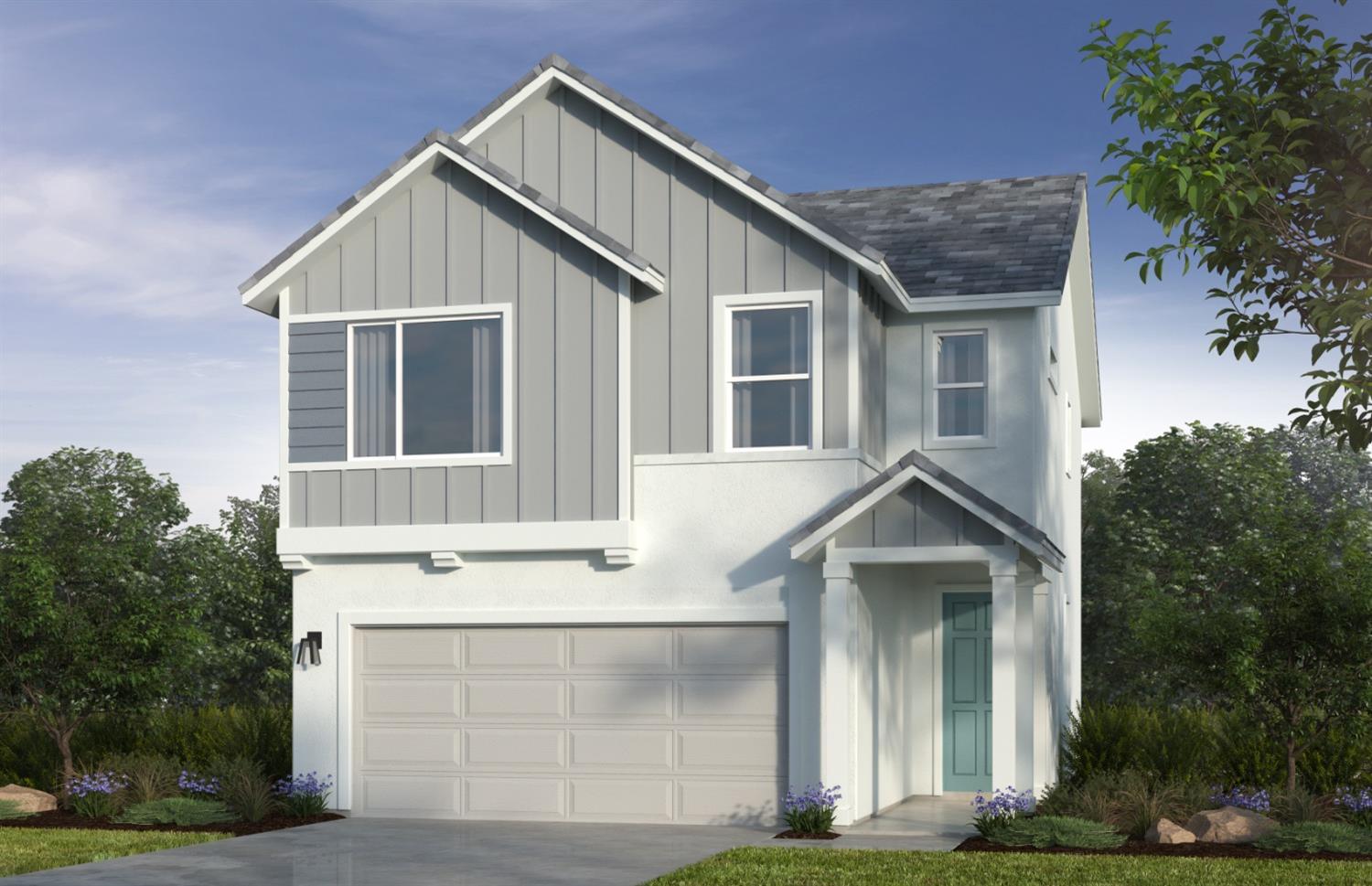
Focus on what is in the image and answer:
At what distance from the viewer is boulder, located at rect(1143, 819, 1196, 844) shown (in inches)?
563

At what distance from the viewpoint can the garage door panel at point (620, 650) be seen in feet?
54.3

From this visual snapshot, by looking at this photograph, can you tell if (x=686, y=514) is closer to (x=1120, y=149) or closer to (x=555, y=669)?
(x=555, y=669)

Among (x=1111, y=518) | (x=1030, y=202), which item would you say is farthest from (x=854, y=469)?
(x=1111, y=518)

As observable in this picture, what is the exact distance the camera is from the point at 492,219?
55.7 ft

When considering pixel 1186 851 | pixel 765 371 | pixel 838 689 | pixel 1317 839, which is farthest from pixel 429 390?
pixel 1317 839

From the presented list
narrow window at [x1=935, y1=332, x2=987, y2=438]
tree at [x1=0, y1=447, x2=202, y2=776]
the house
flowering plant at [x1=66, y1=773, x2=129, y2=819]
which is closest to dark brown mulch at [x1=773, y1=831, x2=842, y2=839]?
the house

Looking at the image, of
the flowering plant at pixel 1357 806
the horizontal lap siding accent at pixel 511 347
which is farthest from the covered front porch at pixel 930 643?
the flowering plant at pixel 1357 806

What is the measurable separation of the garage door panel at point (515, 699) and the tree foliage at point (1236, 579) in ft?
20.2

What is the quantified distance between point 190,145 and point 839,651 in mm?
12113

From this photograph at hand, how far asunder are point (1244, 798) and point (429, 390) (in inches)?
365

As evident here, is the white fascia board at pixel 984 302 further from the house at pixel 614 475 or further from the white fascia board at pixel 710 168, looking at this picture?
the white fascia board at pixel 710 168

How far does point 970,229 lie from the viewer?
63.6 feet

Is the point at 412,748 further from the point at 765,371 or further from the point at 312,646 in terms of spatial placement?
the point at 765,371

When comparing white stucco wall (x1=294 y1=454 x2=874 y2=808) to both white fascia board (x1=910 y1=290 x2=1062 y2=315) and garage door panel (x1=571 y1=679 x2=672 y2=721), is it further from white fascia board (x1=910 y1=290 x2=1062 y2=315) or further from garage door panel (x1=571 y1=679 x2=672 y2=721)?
white fascia board (x1=910 y1=290 x2=1062 y2=315)
